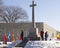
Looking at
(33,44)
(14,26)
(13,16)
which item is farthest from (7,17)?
(33,44)

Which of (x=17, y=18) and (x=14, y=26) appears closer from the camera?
(x=14, y=26)

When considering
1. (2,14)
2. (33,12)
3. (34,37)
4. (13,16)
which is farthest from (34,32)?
(13,16)

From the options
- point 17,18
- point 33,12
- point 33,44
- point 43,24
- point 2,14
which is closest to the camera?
point 33,44

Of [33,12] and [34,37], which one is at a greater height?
[33,12]

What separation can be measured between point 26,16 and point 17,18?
9.13 feet

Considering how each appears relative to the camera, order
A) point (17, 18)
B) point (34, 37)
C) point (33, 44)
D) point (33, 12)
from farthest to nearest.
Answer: point (17, 18) → point (33, 12) → point (34, 37) → point (33, 44)

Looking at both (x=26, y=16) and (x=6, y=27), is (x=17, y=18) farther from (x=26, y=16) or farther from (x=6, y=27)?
(x=6, y=27)

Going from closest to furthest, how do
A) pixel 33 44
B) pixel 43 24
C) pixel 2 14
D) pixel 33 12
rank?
pixel 33 44 → pixel 33 12 → pixel 43 24 → pixel 2 14

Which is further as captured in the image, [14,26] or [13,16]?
[13,16]

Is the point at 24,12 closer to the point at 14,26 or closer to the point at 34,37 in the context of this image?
the point at 14,26

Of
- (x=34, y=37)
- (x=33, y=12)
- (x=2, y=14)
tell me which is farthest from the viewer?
(x=2, y=14)

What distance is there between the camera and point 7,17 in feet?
167

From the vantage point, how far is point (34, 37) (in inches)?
717

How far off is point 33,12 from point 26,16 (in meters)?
30.1
